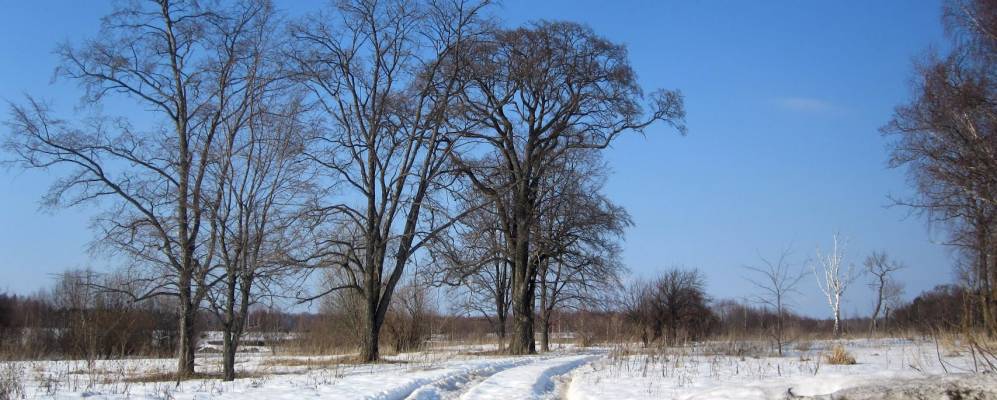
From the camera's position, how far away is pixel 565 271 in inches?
1125

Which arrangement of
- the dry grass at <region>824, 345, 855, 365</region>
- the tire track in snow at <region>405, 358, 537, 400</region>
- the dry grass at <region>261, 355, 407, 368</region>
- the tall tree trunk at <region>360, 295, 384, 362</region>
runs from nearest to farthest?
the tire track in snow at <region>405, 358, 537, 400</region> → the dry grass at <region>824, 345, 855, 365</region> → the dry grass at <region>261, 355, 407, 368</region> → the tall tree trunk at <region>360, 295, 384, 362</region>

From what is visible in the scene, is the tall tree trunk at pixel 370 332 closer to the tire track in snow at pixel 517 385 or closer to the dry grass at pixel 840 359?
the tire track in snow at pixel 517 385

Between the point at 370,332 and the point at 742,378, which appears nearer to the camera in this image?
the point at 742,378

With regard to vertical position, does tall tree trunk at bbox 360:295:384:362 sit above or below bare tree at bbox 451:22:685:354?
below

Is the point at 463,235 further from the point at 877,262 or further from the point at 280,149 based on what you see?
the point at 877,262

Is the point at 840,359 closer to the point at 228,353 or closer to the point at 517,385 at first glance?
the point at 517,385

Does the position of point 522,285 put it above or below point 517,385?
above

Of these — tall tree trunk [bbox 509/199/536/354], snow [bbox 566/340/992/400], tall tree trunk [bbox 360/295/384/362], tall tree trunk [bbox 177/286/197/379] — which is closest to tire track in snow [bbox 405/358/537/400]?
→ snow [bbox 566/340/992/400]

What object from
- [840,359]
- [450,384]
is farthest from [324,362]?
[840,359]

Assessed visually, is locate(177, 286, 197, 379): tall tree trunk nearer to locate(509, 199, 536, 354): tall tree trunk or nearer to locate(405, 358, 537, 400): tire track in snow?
locate(405, 358, 537, 400): tire track in snow

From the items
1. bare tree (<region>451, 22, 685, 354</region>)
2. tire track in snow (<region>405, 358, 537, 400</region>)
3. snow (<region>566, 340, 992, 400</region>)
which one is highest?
bare tree (<region>451, 22, 685, 354</region>)

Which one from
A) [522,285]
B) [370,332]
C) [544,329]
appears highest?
[522,285]

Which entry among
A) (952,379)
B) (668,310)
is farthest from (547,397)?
(668,310)

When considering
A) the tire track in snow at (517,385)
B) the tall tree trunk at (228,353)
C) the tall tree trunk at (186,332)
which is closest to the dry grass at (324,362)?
the tall tree trunk at (186,332)
